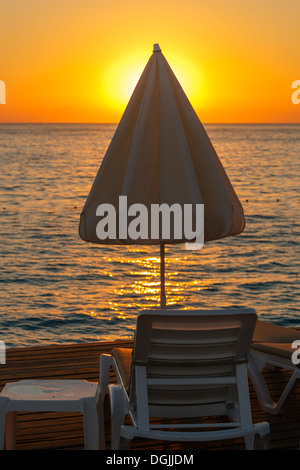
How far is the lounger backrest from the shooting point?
121 inches

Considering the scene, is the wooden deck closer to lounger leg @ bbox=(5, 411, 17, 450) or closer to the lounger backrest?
lounger leg @ bbox=(5, 411, 17, 450)

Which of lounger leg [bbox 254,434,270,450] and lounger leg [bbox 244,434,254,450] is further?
lounger leg [bbox 244,434,254,450]

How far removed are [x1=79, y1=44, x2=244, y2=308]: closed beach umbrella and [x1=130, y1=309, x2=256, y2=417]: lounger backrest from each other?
35.7 inches

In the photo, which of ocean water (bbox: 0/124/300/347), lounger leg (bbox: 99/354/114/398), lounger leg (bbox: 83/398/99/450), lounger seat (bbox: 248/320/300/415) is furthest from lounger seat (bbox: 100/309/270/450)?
ocean water (bbox: 0/124/300/347)

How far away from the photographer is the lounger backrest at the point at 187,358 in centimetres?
306

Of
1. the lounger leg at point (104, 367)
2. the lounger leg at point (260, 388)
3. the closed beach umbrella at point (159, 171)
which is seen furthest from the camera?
the lounger leg at point (260, 388)

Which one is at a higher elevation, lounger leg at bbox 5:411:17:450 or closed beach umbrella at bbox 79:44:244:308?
closed beach umbrella at bbox 79:44:244:308

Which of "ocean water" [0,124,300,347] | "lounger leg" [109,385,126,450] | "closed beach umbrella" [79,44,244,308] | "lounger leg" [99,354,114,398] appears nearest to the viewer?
"lounger leg" [109,385,126,450]

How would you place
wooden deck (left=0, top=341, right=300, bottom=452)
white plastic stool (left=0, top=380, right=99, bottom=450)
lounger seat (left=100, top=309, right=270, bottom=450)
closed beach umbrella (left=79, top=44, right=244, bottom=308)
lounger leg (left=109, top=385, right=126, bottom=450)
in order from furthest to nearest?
closed beach umbrella (left=79, top=44, right=244, bottom=308)
wooden deck (left=0, top=341, right=300, bottom=452)
lounger leg (left=109, top=385, right=126, bottom=450)
lounger seat (left=100, top=309, right=270, bottom=450)
white plastic stool (left=0, top=380, right=99, bottom=450)

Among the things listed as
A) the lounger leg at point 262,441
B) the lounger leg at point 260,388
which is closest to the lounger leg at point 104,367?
the lounger leg at point 260,388

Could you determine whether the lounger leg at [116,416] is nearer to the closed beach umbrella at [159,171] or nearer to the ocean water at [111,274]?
the closed beach umbrella at [159,171]

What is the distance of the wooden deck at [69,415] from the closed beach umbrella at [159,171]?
1103mm
